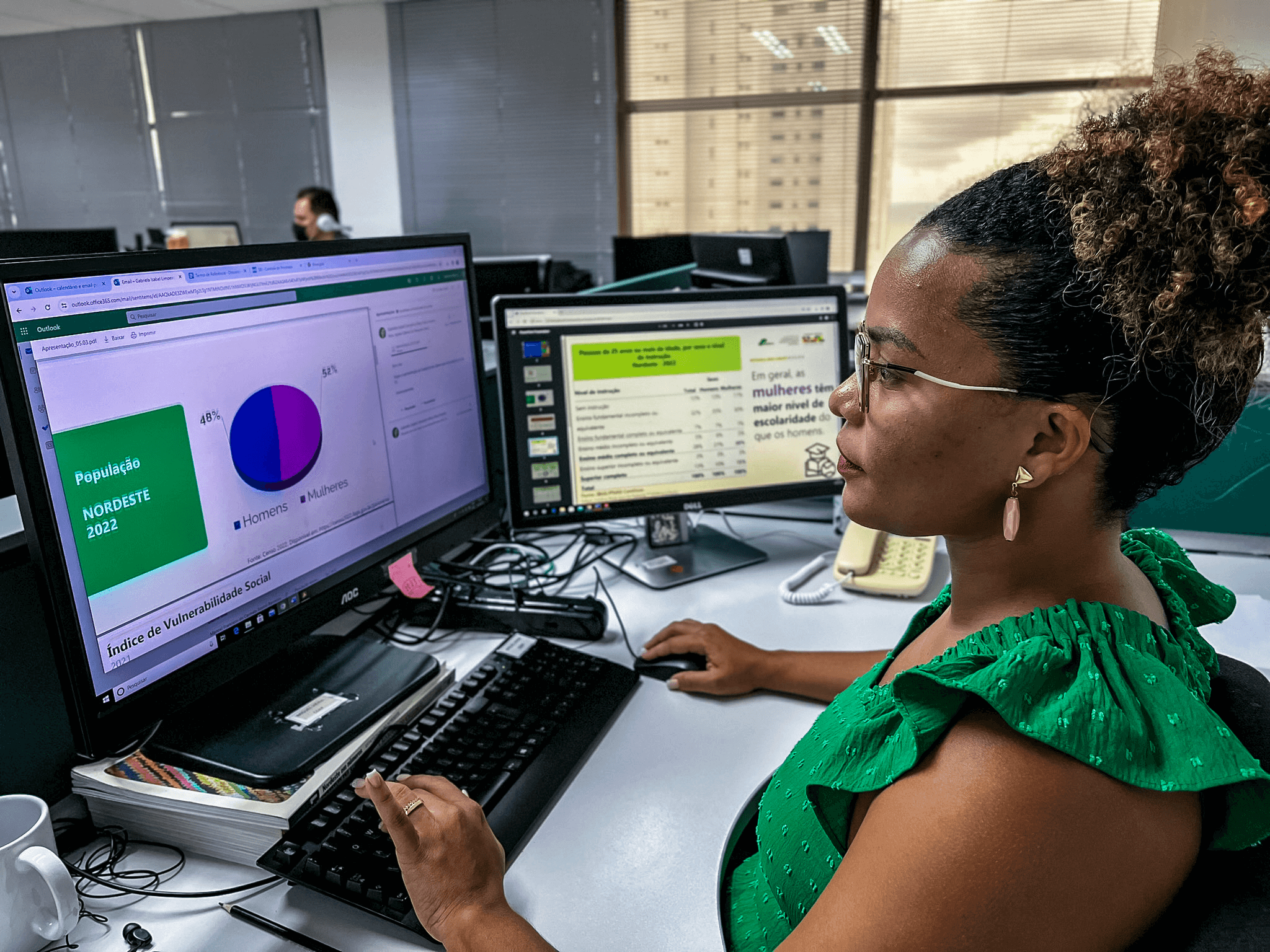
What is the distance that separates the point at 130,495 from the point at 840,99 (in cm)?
528

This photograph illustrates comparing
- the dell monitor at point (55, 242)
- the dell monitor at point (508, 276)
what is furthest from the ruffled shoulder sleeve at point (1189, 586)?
the dell monitor at point (508, 276)

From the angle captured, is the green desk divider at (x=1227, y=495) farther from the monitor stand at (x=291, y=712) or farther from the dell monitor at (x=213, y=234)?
the dell monitor at (x=213, y=234)

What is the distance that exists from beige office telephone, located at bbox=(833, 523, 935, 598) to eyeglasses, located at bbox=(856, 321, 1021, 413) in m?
0.69

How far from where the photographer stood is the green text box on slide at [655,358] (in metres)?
1.39

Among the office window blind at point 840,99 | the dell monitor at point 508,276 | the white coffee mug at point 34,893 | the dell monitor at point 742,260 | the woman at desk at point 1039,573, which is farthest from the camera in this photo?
the office window blind at point 840,99

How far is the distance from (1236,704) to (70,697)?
0.97 metres

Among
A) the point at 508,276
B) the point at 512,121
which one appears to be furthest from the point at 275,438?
the point at 512,121

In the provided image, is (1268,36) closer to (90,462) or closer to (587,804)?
(587,804)

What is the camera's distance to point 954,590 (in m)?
0.75

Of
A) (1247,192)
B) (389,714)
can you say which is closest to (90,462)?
(389,714)

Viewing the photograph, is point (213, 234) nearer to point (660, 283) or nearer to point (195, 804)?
point (660, 283)

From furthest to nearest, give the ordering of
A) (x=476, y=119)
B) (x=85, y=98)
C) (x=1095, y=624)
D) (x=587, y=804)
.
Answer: (x=85, y=98)
(x=476, y=119)
(x=587, y=804)
(x=1095, y=624)

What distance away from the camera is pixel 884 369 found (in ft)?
2.22

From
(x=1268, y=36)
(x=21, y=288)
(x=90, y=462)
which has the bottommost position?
(x=90, y=462)
